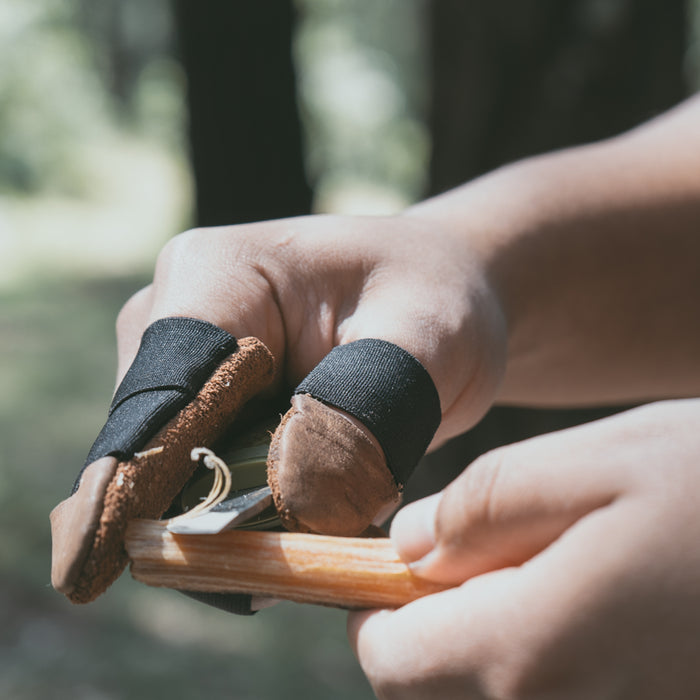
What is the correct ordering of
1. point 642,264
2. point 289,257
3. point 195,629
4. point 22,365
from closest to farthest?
point 289,257 → point 642,264 → point 195,629 → point 22,365

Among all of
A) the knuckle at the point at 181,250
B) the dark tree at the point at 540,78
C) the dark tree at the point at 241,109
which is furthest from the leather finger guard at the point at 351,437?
the dark tree at the point at 241,109

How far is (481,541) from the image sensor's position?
0.88 m

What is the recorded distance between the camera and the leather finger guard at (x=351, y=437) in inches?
39.4

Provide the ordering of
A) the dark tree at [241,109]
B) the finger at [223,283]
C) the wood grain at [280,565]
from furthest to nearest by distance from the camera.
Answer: the dark tree at [241,109], the finger at [223,283], the wood grain at [280,565]

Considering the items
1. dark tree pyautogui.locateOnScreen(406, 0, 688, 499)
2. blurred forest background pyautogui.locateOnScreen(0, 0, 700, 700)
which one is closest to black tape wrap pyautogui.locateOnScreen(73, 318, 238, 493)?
blurred forest background pyautogui.locateOnScreen(0, 0, 700, 700)

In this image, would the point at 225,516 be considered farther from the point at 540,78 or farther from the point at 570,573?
the point at 540,78

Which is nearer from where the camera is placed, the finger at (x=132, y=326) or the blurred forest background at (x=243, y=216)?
the finger at (x=132, y=326)

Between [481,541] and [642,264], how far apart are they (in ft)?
3.58

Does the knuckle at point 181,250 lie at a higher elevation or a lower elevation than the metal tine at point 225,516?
higher

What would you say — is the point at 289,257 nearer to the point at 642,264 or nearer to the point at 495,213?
the point at 495,213

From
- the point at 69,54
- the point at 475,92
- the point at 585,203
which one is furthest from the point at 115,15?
the point at 585,203

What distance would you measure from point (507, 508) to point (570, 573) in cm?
10

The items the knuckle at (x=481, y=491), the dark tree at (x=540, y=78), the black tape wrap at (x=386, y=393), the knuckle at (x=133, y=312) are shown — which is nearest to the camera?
the knuckle at (x=481, y=491)

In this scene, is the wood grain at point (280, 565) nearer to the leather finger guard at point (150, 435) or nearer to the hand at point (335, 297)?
the leather finger guard at point (150, 435)
